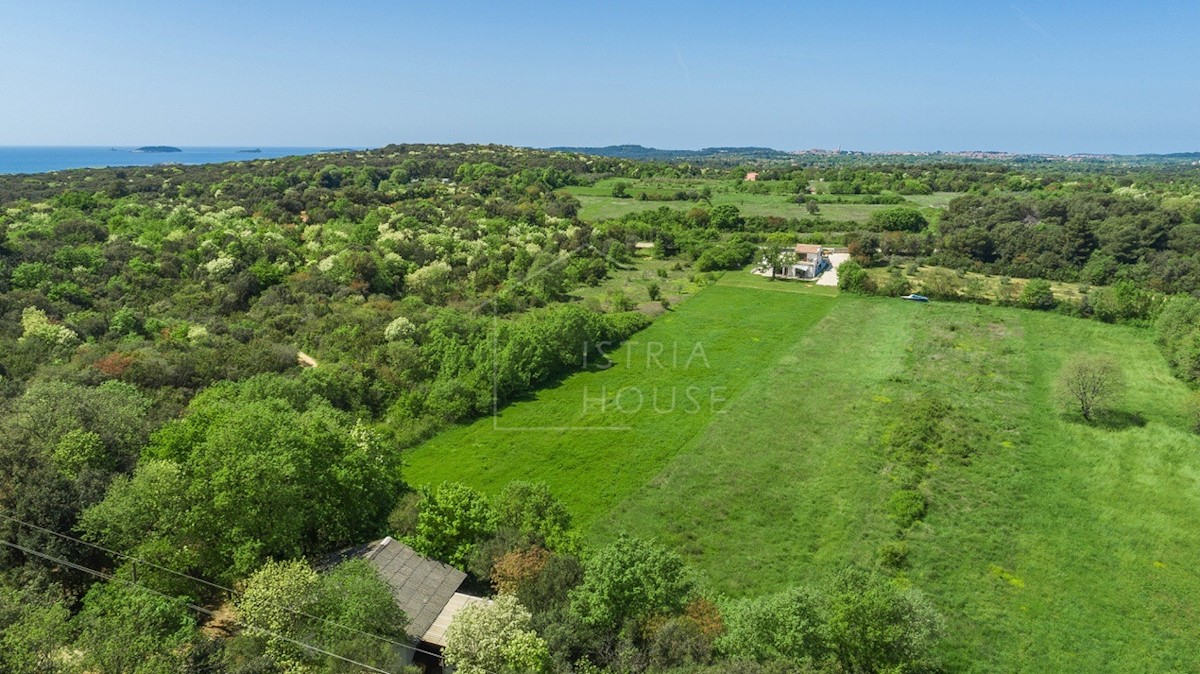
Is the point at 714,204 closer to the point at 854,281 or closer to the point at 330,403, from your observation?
the point at 854,281

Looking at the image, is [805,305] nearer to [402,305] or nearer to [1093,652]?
[402,305]

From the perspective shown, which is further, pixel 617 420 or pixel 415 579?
pixel 617 420

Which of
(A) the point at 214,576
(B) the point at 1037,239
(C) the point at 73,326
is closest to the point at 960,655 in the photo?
(A) the point at 214,576

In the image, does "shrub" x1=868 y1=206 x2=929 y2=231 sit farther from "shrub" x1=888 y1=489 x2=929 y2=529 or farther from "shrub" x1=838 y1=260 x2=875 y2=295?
"shrub" x1=888 y1=489 x2=929 y2=529

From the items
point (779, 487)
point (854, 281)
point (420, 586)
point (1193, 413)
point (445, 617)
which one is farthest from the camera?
point (854, 281)

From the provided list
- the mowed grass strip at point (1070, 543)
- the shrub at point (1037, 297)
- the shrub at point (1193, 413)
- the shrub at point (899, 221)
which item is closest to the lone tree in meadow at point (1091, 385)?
the mowed grass strip at point (1070, 543)

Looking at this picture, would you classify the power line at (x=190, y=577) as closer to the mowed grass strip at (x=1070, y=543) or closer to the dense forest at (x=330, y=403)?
the dense forest at (x=330, y=403)

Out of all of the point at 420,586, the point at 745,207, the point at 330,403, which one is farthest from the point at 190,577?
the point at 745,207
